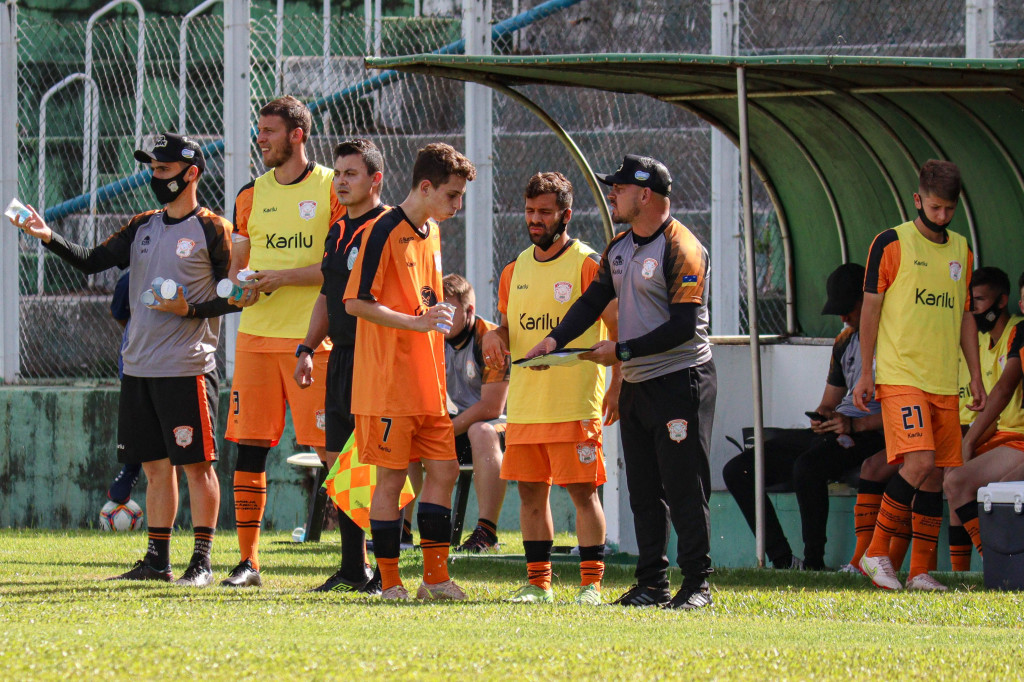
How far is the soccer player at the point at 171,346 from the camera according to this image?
7660 mm

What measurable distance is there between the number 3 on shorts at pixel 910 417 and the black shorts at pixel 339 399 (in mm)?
2811

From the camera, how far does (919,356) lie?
7.85 meters

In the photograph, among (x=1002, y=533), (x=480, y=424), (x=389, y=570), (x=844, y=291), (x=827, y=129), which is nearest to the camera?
(x=389, y=570)

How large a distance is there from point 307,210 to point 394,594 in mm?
2086

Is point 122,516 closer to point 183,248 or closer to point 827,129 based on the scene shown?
point 183,248

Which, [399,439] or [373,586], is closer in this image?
[399,439]

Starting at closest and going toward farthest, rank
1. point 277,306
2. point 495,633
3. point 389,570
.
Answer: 1. point 495,633
2. point 389,570
3. point 277,306

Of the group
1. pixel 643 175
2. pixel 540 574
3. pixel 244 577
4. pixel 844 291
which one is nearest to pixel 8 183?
pixel 244 577

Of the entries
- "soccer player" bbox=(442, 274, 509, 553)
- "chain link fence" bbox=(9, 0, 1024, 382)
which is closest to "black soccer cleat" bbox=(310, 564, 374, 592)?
"soccer player" bbox=(442, 274, 509, 553)

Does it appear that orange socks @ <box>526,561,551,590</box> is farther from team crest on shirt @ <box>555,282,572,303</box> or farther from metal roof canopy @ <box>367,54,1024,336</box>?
metal roof canopy @ <box>367,54,1024,336</box>

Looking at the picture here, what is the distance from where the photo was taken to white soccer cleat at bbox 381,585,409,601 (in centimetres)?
672

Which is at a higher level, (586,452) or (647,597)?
(586,452)

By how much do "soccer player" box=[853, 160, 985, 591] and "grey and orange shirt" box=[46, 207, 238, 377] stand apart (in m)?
3.36

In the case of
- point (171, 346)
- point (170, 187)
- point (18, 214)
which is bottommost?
point (171, 346)
